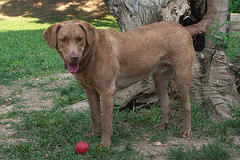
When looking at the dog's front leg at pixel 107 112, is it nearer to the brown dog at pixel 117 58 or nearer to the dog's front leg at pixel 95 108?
the brown dog at pixel 117 58

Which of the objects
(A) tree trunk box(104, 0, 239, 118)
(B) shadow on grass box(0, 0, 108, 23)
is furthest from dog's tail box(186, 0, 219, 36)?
(B) shadow on grass box(0, 0, 108, 23)

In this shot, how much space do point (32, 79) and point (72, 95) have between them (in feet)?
5.49

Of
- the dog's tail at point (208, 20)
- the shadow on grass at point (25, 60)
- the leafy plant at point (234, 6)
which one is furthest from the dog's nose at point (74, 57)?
the leafy plant at point (234, 6)

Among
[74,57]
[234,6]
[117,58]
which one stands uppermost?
[74,57]

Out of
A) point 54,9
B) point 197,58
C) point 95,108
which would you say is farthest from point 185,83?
point 54,9

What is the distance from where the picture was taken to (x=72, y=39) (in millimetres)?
3549

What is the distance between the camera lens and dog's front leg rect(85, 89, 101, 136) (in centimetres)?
420

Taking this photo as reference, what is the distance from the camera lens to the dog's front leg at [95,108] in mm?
4195

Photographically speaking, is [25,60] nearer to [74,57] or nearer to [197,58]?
[197,58]

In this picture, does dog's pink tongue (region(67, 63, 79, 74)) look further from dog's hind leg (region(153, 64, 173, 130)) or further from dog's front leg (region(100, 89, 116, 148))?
dog's hind leg (region(153, 64, 173, 130))

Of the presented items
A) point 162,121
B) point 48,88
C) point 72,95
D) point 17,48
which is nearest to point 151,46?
point 162,121

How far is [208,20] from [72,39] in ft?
7.76

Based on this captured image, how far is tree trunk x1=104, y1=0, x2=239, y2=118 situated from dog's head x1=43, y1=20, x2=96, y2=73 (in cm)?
158

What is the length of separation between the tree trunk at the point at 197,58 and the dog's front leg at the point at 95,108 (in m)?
1.09
